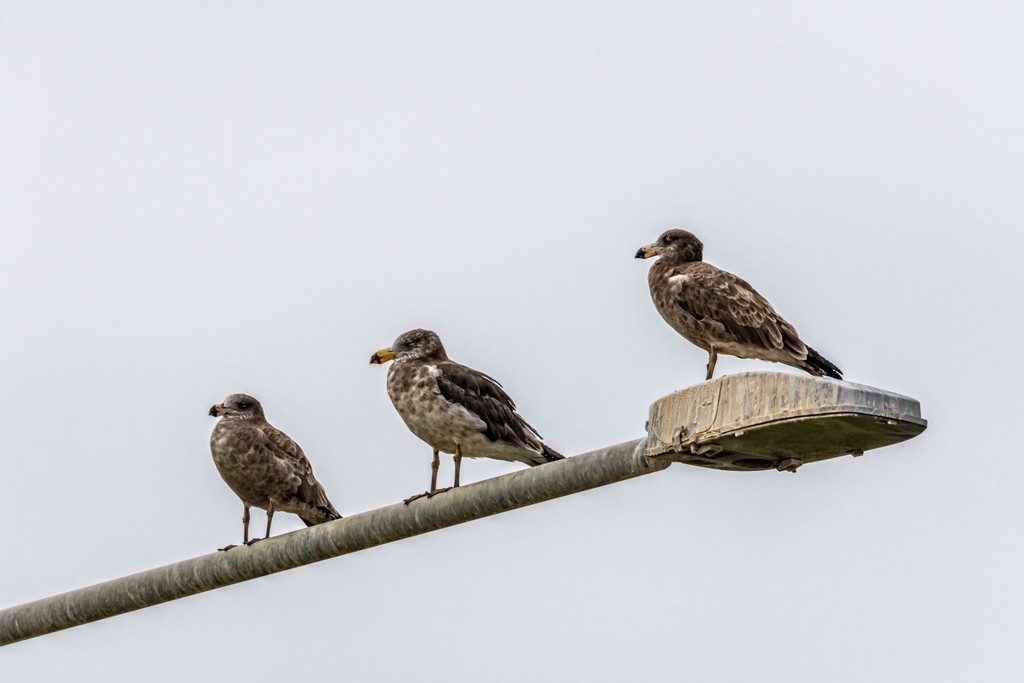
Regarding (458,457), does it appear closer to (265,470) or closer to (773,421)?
(265,470)

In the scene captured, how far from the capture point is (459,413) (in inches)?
494

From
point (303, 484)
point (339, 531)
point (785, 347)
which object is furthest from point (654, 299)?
point (339, 531)

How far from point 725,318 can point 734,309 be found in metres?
0.09

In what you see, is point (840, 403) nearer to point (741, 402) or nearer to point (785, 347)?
point (741, 402)

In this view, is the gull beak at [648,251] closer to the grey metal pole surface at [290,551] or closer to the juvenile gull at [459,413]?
the juvenile gull at [459,413]

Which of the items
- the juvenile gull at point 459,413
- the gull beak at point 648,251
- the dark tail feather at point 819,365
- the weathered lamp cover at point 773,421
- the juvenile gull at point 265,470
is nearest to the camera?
the weathered lamp cover at point 773,421

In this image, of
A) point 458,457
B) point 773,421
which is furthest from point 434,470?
point 773,421

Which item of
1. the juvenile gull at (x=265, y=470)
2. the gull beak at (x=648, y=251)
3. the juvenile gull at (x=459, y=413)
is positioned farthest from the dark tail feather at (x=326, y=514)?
the gull beak at (x=648, y=251)

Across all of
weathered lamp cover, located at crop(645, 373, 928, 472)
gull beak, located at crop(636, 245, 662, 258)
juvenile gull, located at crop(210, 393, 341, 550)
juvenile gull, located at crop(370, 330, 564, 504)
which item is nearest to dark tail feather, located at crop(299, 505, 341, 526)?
juvenile gull, located at crop(210, 393, 341, 550)

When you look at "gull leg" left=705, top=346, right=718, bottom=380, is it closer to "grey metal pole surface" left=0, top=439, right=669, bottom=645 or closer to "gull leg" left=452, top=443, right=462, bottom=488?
"gull leg" left=452, top=443, right=462, bottom=488

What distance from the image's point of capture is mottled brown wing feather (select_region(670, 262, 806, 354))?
37.2ft

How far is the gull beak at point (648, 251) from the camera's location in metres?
13.1

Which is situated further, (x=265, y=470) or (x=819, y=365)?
(x=265, y=470)

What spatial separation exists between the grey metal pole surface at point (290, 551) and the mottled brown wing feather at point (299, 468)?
19.8 ft
